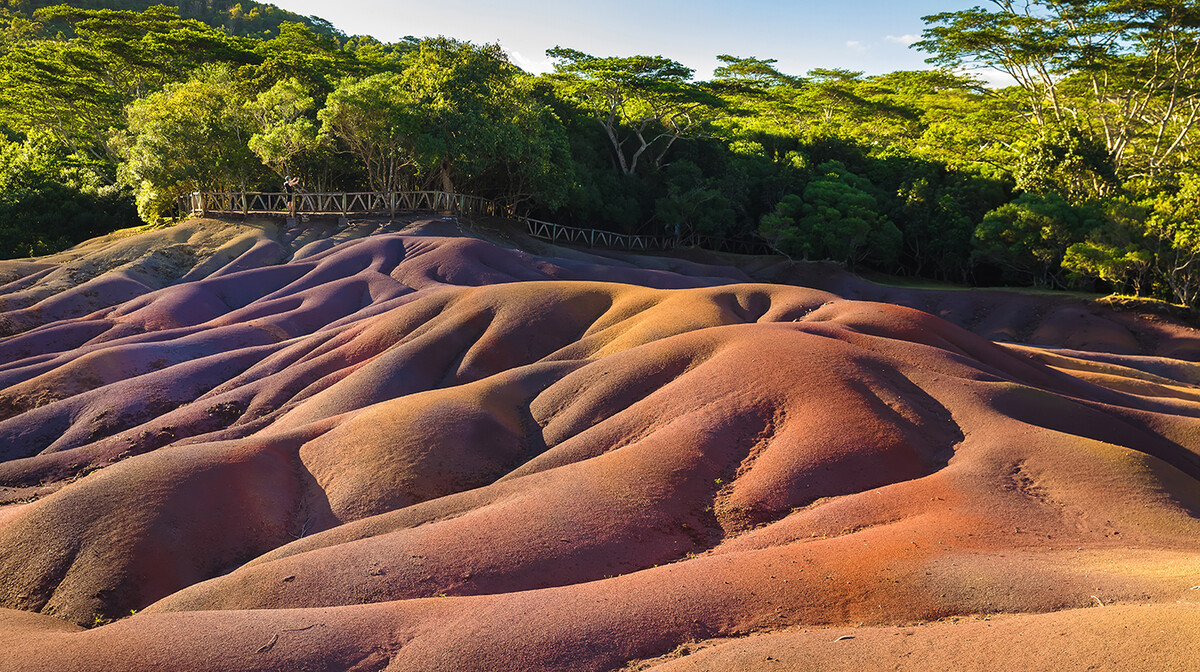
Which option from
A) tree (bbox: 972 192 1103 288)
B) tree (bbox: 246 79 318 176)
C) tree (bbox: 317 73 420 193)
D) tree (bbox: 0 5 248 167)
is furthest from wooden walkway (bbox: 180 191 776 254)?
tree (bbox: 972 192 1103 288)

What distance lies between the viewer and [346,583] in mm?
12172

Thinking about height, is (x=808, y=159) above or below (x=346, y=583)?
above

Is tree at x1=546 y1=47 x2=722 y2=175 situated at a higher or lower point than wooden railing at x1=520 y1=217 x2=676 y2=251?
higher

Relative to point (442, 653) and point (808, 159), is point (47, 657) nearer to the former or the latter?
point (442, 653)

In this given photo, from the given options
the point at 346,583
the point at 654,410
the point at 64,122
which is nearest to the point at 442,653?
Result: the point at 346,583

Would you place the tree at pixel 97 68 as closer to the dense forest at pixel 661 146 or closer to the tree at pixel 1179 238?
the dense forest at pixel 661 146

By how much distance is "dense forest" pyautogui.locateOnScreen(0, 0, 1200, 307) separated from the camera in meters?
41.2

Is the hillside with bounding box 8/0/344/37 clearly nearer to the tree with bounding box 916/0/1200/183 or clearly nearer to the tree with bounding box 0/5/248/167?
the tree with bounding box 0/5/248/167

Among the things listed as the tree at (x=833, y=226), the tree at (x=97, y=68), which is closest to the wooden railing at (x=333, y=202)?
the tree at (x=97, y=68)

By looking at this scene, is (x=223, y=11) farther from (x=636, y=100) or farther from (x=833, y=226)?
(x=833, y=226)

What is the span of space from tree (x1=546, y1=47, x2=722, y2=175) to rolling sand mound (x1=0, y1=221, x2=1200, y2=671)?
96.6 ft

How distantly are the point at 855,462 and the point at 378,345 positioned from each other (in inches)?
671

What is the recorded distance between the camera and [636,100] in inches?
2207

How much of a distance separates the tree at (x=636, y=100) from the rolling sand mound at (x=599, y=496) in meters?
29.4
